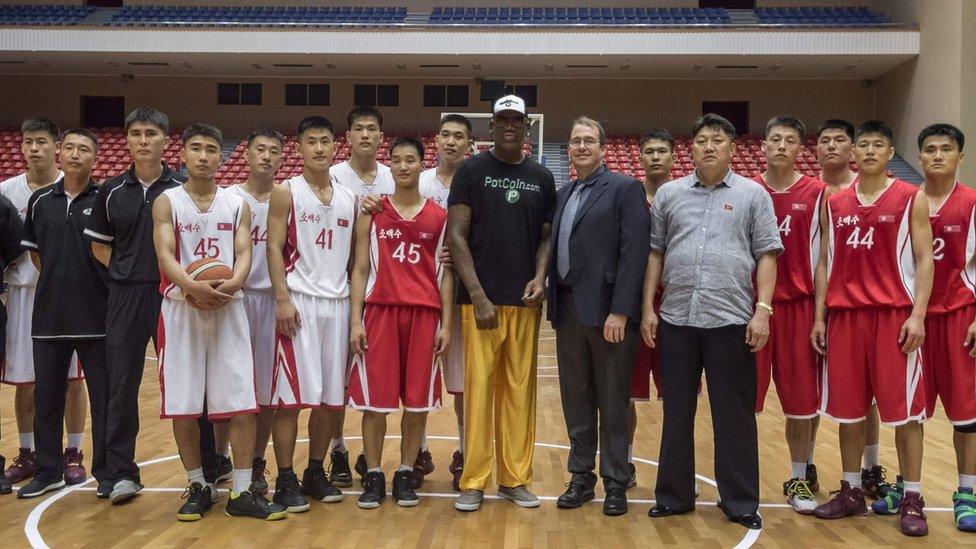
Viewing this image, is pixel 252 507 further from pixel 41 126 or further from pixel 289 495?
pixel 41 126

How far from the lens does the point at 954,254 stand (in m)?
4.29

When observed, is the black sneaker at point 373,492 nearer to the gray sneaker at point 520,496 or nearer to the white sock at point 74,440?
the gray sneaker at point 520,496

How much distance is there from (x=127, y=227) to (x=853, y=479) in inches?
159

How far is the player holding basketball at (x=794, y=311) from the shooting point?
4.46m

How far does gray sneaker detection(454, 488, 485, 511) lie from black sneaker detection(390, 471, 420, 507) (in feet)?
0.76

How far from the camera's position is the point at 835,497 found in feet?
14.3

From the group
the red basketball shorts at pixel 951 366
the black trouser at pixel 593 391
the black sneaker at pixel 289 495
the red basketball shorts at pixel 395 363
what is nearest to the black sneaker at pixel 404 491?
the red basketball shorts at pixel 395 363

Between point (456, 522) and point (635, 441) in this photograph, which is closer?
point (456, 522)

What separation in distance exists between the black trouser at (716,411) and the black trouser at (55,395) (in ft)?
10.1

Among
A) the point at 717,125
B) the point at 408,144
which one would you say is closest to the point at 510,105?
the point at 408,144

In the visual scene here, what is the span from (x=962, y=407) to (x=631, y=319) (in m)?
1.69

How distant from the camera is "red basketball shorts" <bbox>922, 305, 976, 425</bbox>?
4160mm

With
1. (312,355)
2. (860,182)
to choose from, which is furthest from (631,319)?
(312,355)

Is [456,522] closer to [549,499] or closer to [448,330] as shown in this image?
[549,499]
